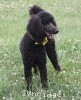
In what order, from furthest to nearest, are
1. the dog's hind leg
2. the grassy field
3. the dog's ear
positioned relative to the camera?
the dog's hind leg
the grassy field
the dog's ear

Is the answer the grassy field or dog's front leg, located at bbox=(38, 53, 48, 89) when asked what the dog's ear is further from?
the grassy field

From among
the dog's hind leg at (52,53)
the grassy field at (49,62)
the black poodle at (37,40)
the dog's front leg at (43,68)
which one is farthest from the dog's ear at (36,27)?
the dog's hind leg at (52,53)

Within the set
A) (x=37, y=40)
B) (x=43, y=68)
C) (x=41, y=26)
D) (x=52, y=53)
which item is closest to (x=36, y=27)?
(x=41, y=26)

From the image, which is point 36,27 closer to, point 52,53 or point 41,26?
point 41,26

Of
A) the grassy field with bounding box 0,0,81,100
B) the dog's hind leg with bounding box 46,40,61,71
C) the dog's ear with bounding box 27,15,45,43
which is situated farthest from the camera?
the dog's hind leg with bounding box 46,40,61,71

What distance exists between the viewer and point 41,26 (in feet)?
16.0

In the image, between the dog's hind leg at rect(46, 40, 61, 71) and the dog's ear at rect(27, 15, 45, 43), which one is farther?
the dog's hind leg at rect(46, 40, 61, 71)

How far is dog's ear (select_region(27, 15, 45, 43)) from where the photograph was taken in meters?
4.84

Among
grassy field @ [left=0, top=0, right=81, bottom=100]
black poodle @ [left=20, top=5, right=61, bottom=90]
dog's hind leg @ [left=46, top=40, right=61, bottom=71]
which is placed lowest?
grassy field @ [left=0, top=0, right=81, bottom=100]

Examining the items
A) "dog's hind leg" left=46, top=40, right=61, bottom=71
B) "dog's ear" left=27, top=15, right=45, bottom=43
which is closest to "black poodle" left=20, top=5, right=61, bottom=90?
"dog's ear" left=27, top=15, right=45, bottom=43

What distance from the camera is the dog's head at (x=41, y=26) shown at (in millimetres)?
4848

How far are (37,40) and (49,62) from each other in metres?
1.87

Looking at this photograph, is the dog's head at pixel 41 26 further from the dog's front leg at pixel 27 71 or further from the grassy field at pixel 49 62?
the grassy field at pixel 49 62

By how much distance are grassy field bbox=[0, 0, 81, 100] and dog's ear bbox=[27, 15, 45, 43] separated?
2.80 ft
